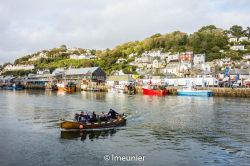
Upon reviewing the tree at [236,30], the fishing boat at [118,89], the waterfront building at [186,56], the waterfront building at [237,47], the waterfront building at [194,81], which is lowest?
the fishing boat at [118,89]

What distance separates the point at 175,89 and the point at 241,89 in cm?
1895

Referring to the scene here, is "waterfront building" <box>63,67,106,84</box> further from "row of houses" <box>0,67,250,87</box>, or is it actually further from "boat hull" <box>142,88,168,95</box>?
"boat hull" <box>142,88,168,95</box>

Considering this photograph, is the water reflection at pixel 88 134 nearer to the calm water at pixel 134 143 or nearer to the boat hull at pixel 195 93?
the calm water at pixel 134 143

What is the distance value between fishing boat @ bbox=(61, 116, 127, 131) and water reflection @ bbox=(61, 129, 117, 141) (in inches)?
20.8

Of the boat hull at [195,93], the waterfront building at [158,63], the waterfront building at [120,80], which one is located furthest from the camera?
the waterfront building at [158,63]

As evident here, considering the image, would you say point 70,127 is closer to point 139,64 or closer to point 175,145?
point 175,145

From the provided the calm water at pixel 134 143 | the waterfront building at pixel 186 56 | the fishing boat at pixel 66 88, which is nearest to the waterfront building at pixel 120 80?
the fishing boat at pixel 66 88

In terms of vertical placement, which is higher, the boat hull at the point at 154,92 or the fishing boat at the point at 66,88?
the fishing boat at the point at 66,88

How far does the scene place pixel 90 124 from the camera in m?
23.6

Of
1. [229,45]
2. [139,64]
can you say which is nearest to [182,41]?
[229,45]

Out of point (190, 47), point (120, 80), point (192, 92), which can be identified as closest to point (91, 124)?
point (192, 92)

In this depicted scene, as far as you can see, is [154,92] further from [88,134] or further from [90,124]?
[88,134]

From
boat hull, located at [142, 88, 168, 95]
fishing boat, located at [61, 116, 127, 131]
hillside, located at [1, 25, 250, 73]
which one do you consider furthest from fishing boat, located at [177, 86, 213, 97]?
hillside, located at [1, 25, 250, 73]

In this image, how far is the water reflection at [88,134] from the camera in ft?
70.7
